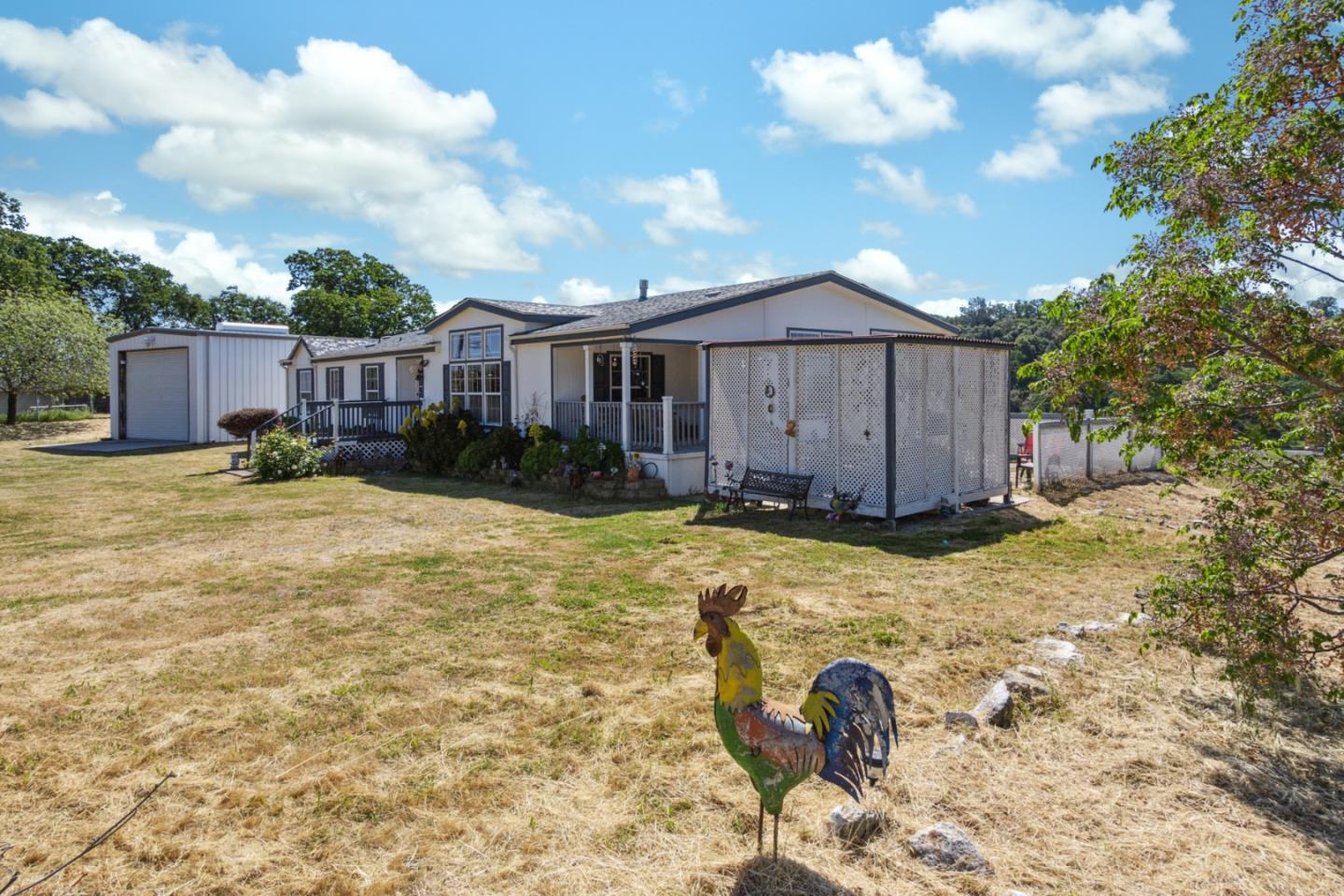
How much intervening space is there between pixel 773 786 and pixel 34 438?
34.6 meters

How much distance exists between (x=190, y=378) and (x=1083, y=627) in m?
27.9

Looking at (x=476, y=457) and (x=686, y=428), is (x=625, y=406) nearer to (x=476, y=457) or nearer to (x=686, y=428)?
(x=686, y=428)

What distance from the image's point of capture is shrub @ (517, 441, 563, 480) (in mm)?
15031

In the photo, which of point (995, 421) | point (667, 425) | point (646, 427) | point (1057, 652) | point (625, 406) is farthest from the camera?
point (646, 427)

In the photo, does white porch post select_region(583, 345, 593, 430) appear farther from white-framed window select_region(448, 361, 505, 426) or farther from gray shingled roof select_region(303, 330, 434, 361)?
gray shingled roof select_region(303, 330, 434, 361)

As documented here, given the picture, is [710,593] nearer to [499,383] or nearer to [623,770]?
[623,770]

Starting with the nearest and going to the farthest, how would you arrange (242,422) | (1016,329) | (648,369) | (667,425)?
(667,425), (648,369), (242,422), (1016,329)

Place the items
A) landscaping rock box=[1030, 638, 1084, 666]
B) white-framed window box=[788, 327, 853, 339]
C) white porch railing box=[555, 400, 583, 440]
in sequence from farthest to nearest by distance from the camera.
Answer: white-framed window box=[788, 327, 853, 339]
white porch railing box=[555, 400, 583, 440]
landscaping rock box=[1030, 638, 1084, 666]

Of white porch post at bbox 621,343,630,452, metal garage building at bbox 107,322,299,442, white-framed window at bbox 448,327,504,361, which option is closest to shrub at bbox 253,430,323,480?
white-framed window at bbox 448,327,504,361

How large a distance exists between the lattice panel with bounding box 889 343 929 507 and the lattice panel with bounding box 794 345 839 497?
93cm

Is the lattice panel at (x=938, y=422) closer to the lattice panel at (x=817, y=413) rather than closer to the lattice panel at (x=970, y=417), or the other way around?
the lattice panel at (x=970, y=417)

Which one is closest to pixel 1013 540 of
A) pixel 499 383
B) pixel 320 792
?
pixel 320 792

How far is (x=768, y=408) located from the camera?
12133mm

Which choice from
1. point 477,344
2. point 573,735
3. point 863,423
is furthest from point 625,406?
point 573,735
